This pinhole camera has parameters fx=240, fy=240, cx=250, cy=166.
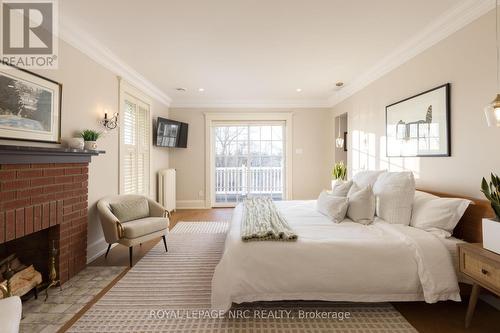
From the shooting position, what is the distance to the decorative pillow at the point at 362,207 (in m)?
2.48

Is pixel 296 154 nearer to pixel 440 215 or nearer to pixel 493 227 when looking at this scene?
pixel 440 215

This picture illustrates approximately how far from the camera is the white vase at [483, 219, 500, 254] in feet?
5.16

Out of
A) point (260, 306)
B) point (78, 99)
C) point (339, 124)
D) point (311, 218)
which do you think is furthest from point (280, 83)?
point (260, 306)

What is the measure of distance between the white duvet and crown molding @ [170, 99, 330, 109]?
4333 millimetres

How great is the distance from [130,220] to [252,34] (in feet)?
8.91

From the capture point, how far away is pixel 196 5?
220 cm

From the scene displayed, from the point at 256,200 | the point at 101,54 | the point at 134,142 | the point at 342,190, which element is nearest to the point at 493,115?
the point at 342,190

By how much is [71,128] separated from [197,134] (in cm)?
321

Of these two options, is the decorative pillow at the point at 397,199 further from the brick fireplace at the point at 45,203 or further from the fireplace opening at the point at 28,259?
the fireplace opening at the point at 28,259

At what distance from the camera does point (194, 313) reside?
75.9 inches

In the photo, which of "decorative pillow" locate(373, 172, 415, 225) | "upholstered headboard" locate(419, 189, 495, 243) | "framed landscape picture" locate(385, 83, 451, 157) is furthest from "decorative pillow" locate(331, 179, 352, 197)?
"upholstered headboard" locate(419, 189, 495, 243)

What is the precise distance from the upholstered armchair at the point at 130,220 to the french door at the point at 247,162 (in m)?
2.60

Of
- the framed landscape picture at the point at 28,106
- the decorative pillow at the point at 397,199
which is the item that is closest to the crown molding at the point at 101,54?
the framed landscape picture at the point at 28,106

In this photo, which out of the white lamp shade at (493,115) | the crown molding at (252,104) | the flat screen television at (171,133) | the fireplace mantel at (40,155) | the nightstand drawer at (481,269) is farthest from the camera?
the crown molding at (252,104)
